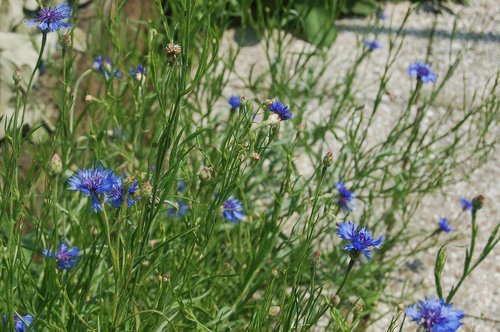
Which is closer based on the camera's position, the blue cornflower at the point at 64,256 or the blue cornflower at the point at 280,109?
the blue cornflower at the point at 280,109

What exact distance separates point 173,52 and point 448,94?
211 centimetres

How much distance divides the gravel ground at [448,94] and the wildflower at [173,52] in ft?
3.21

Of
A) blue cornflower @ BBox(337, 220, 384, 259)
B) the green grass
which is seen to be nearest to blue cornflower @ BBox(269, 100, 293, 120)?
the green grass

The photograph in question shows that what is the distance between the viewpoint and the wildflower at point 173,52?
1.11 metres

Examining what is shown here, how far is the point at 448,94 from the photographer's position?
3055mm

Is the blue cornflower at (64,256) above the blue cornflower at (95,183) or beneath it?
beneath

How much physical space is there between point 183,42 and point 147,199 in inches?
8.6

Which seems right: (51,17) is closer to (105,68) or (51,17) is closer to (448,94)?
(105,68)

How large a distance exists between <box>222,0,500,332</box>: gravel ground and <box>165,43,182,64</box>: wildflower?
38.5 inches

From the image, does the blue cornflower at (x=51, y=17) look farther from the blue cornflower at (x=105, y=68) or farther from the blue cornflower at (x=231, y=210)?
the blue cornflower at (x=231, y=210)

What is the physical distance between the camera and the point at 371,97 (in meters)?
3.02

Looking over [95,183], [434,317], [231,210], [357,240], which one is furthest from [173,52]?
[231,210]

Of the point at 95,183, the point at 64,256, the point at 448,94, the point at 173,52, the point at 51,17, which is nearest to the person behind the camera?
the point at 173,52

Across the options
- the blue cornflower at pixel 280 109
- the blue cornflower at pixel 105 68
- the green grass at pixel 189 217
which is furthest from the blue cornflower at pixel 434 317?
the blue cornflower at pixel 105 68
